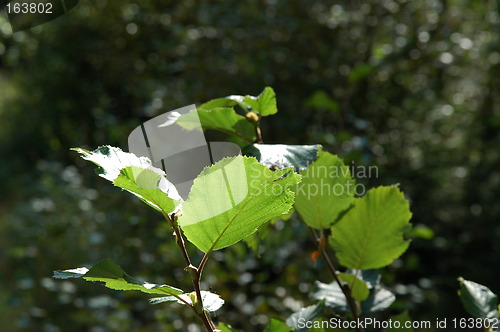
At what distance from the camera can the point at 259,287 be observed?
1796 millimetres

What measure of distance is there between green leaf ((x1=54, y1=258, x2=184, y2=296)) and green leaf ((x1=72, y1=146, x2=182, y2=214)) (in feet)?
0.21

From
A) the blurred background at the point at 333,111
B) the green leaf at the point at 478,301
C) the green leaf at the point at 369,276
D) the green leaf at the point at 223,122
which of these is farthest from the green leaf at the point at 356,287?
the blurred background at the point at 333,111

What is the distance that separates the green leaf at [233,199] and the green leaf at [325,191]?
7.6 inches

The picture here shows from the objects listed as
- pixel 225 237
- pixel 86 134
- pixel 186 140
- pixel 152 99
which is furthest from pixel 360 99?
pixel 225 237

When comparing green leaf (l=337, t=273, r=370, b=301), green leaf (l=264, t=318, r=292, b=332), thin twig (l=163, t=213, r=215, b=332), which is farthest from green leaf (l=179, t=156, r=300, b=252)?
green leaf (l=337, t=273, r=370, b=301)

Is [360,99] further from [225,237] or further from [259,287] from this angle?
[225,237]

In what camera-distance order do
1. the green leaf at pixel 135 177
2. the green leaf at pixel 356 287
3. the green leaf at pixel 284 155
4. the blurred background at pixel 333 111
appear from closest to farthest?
the green leaf at pixel 135 177 → the green leaf at pixel 284 155 → the green leaf at pixel 356 287 → the blurred background at pixel 333 111

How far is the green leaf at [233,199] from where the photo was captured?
1.46 ft

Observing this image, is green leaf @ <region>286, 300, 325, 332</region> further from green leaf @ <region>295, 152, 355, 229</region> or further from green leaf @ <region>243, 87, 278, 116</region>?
green leaf @ <region>243, 87, 278, 116</region>

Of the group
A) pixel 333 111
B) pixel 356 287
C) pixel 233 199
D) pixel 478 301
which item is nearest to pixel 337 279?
pixel 356 287

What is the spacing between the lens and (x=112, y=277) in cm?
47

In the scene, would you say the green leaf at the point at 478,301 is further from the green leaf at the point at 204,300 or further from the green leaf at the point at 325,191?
the green leaf at the point at 204,300

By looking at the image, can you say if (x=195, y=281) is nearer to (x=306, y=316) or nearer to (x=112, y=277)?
(x=112, y=277)

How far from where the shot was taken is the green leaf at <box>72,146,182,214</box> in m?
0.44
